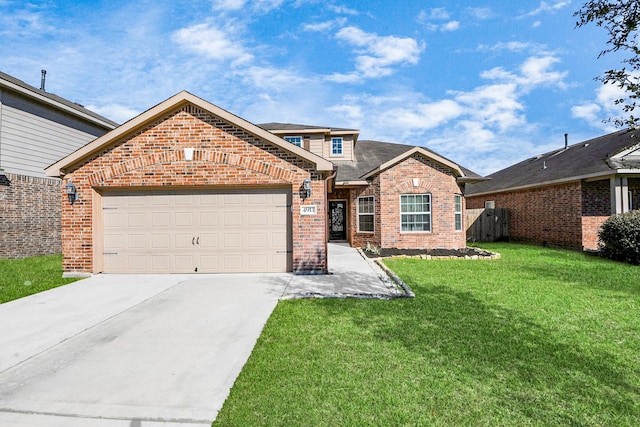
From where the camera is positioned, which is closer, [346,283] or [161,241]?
[346,283]

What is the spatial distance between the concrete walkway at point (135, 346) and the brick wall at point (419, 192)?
588cm

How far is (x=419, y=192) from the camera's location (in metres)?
13.5

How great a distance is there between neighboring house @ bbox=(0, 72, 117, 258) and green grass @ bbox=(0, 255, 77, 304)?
116 centimetres

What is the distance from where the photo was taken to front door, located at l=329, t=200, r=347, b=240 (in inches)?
661

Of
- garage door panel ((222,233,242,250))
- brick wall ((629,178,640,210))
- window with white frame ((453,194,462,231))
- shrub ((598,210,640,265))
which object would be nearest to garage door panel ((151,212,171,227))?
garage door panel ((222,233,242,250))

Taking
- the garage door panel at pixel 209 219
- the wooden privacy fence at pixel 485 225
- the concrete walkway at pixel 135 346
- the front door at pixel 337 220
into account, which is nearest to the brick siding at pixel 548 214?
the wooden privacy fence at pixel 485 225

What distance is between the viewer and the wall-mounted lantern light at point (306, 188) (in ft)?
27.9

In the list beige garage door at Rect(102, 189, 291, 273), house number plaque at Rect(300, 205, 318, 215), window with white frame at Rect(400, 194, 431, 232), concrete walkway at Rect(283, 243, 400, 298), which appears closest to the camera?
concrete walkway at Rect(283, 243, 400, 298)

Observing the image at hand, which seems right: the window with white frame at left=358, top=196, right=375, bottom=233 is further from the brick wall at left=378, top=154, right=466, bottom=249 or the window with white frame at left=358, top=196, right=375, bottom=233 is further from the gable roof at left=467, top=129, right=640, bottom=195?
the gable roof at left=467, top=129, right=640, bottom=195

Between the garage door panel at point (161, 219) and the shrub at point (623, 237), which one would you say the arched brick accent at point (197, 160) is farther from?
the shrub at point (623, 237)

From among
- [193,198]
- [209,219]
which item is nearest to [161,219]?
[193,198]

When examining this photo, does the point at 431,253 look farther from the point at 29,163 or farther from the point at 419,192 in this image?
the point at 29,163

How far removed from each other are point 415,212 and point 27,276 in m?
12.5

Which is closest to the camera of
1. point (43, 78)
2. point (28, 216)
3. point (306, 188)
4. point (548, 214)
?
point (306, 188)
